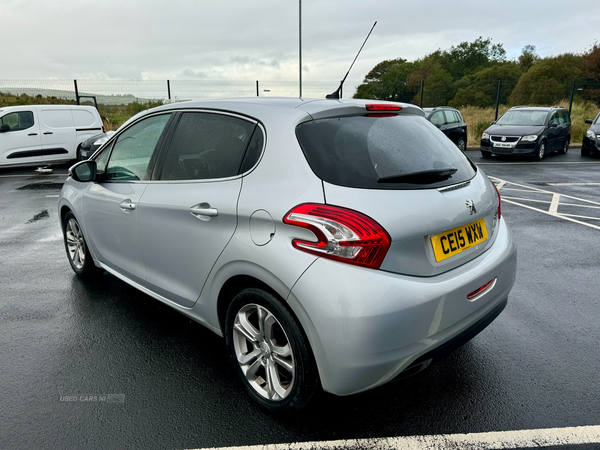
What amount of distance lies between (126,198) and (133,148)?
440mm

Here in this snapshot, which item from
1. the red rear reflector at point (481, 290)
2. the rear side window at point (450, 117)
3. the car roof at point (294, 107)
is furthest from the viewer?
the rear side window at point (450, 117)

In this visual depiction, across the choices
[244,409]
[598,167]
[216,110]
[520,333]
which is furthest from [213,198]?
[598,167]

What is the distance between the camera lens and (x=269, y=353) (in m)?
2.54

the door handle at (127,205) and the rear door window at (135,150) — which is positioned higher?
the rear door window at (135,150)

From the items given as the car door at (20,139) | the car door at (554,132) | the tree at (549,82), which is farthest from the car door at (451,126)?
the car door at (20,139)

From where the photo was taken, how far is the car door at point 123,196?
3.33m

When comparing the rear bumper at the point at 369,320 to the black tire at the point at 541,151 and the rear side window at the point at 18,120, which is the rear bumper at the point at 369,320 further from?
the black tire at the point at 541,151

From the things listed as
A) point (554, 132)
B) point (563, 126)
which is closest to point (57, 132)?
point (554, 132)

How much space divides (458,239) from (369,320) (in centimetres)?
75

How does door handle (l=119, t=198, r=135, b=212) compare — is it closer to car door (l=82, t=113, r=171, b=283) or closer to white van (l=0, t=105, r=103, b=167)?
car door (l=82, t=113, r=171, b=283)

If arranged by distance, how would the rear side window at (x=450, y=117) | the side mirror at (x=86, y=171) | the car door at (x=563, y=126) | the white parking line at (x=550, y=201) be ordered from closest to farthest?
the side mirror at (x=86, y=171)
the white parking line at (x=550, y=201)
the rear side window at (x=450, y=117)
the car door at (x=563, y=126)

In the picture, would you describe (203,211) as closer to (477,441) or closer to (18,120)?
(477,441)

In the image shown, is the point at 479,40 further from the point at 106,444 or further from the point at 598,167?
the point at 106,444

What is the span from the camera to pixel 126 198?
338cm
